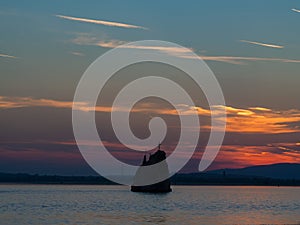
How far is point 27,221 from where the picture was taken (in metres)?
75.9

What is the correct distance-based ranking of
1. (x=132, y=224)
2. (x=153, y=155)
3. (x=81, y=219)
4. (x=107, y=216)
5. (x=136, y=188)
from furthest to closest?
(x=136, y=188) < (x=153, y=155) < (x=107, y=216) < (x=81, y=219) < (x=132, y=224)

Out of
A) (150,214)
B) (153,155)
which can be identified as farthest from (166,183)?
(150,214)

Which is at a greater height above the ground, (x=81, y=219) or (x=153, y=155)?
(x=153, y=155)

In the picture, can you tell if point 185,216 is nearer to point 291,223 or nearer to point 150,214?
point 150,214

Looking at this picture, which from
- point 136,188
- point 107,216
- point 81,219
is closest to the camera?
point 81,219

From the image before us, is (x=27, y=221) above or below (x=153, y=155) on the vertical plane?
below

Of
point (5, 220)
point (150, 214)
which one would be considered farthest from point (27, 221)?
point (150, 214)

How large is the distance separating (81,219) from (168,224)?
37.5 ft

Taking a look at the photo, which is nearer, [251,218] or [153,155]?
[251,218]

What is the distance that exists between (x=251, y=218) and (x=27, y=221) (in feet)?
89.8

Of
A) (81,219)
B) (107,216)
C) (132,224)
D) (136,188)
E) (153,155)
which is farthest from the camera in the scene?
(136,188)

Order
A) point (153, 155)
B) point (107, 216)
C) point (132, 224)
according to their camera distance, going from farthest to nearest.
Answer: point (153, 155) → point (107, 216) → point (132, 224)

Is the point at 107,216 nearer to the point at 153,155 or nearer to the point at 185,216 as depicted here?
the point at 185,216

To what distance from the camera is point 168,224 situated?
7300cm
